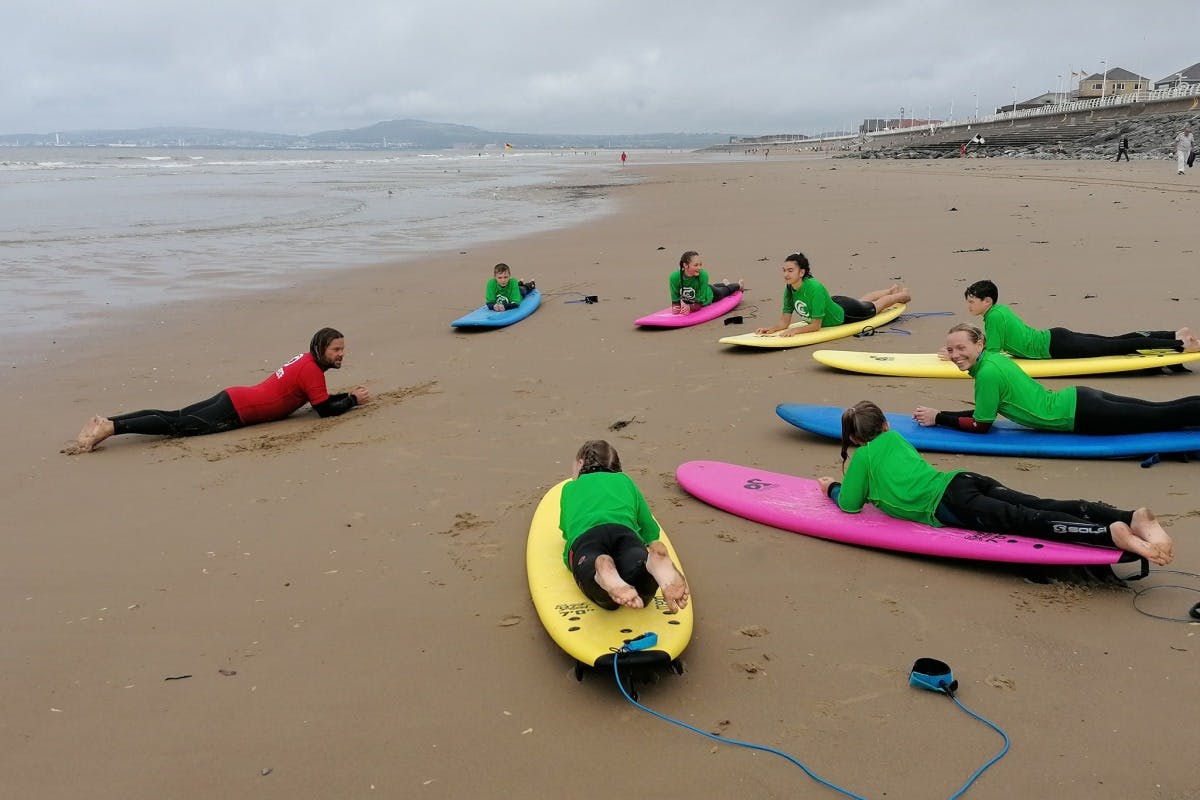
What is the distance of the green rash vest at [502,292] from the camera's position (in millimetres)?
10250

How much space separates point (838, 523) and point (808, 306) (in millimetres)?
4440

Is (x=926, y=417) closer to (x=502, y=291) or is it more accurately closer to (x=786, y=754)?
(x=786, y=754)

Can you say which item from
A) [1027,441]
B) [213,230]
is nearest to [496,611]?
[1027,441]

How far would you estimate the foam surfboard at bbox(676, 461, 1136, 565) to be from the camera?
381cm

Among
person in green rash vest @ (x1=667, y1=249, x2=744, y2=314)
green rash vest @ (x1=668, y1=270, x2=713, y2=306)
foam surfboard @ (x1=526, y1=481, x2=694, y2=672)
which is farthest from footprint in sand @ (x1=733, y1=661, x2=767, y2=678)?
green rash vest @ (x1=668, y1=270, x2=713, y2=306)

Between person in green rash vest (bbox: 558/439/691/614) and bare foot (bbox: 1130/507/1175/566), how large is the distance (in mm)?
1936

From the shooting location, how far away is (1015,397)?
5.31 metres

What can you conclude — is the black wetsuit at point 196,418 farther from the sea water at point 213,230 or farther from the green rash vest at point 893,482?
the sea water at point 213,230

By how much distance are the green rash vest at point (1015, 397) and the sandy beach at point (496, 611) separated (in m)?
0.36

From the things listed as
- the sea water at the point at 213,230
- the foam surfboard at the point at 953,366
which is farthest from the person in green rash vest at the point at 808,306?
the sea water at the point at 213,230

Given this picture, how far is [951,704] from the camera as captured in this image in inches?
120

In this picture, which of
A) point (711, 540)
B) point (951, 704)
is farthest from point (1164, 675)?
point (711, 540)

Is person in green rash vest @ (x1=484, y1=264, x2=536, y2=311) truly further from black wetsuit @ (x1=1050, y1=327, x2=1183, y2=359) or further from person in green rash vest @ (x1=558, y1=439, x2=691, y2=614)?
person in green rash vest @ (x1=558, y1=439, x2=691, y2=614)

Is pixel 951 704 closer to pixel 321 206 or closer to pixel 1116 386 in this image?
pixel 1116 386
